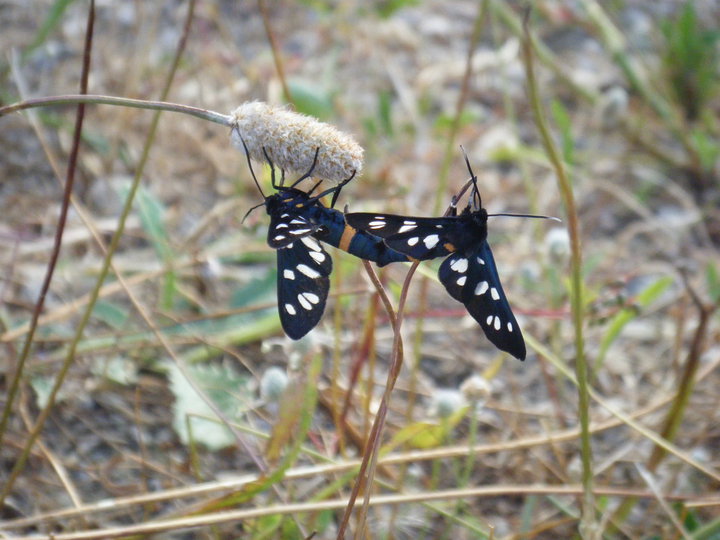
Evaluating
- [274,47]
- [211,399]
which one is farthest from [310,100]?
[211,399]

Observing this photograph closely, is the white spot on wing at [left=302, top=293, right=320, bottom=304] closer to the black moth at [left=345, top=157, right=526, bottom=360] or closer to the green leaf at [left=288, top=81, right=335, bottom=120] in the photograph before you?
the black moth at [left=345, top=157, right=526, bottom=360]

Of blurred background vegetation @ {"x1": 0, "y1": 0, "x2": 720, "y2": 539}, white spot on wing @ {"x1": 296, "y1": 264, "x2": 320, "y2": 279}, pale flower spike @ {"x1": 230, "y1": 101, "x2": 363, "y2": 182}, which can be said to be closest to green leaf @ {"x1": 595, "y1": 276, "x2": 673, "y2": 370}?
blurred background vegetation @ {"x1": 0, "y1": 0, "x2": 720, "y2": 539}

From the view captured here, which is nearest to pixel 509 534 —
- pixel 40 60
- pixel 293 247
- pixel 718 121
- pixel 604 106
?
pixel 293 247

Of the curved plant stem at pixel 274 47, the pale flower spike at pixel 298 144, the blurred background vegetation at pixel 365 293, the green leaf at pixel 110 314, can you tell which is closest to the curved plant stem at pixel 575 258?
the blurred background vegetation at pixel 365 293

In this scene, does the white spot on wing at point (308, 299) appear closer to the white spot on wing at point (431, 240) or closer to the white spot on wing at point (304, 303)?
the white spot on wing at point (304, 303)

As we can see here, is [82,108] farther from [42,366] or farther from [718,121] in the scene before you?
[718,121]

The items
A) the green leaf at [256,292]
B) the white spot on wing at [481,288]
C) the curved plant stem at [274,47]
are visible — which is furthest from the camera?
the green leaf at [256,292]

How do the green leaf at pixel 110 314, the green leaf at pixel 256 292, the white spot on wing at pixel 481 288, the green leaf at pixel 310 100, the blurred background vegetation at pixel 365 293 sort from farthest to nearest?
the green leaf at pixel 310 100
the green leaf at pixel 256 292
the green leaf at pixel 110 314
the blurred background vegetation at pixel 365 293
the white spot on wing at pixel 481 288

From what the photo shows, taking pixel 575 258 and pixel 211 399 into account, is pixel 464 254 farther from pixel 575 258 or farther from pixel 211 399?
pixel 211 399
